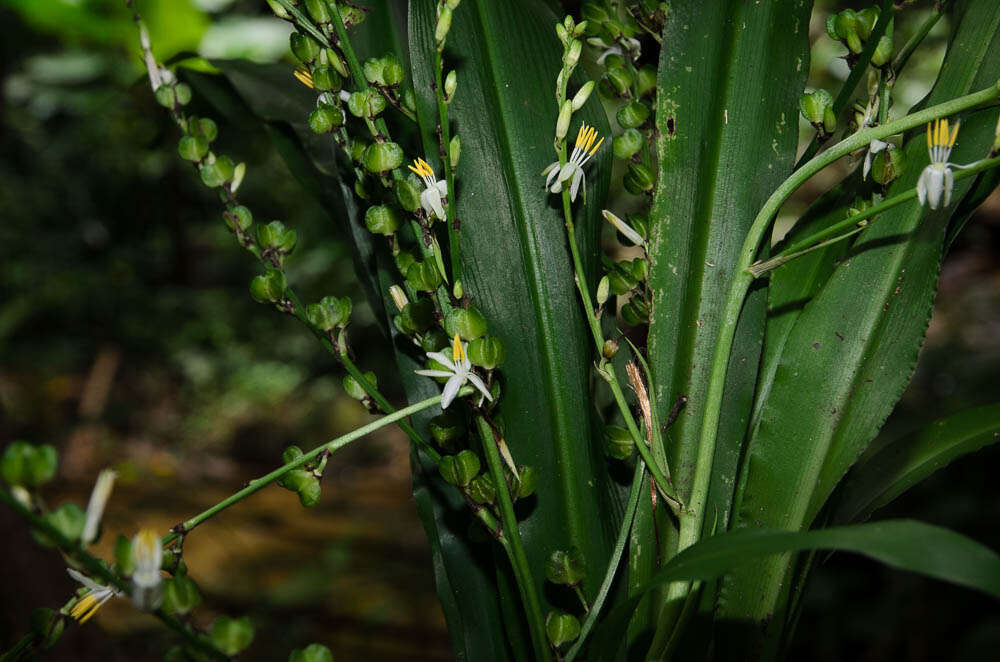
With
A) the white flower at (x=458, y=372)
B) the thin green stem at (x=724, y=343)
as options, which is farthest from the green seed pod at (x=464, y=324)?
the thin green stem at (x=724, y=343)

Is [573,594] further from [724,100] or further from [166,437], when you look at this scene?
[166,437]

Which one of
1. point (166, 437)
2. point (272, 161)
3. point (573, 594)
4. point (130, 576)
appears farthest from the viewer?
point (272, 161)

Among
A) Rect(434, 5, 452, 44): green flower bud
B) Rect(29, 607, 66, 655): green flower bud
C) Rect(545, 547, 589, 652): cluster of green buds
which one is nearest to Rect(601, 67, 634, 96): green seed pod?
Rect(434, 5, 452, 44): green flower bud

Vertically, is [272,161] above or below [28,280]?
above

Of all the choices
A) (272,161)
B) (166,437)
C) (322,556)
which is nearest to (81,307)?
(166,437)

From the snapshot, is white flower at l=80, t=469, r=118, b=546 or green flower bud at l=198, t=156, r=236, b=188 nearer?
white flower at l=80, t=469, r=118, b=546

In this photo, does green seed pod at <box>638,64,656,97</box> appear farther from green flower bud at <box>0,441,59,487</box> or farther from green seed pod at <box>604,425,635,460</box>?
green flower bud at <box>0,441,59,487</box>
